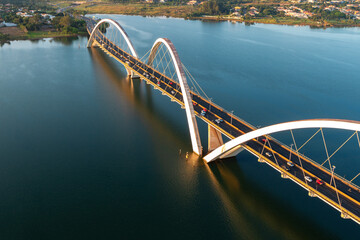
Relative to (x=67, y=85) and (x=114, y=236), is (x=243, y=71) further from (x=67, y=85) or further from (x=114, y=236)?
(x=114, y=236)

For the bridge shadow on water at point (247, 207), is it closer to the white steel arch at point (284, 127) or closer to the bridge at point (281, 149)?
the bridge at point (281, 149)

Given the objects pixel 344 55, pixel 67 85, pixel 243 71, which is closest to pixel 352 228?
pixel 243 71

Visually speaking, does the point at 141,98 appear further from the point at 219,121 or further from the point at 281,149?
the point at 281,149

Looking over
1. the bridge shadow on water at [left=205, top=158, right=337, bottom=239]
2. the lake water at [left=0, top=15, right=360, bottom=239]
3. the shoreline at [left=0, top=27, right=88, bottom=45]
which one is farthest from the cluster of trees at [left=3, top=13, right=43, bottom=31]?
the bridge shadow on water at [left=205, top=158, right=337, bottom=239]

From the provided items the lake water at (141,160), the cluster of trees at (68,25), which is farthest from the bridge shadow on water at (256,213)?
the cluster of trees at (68,25)

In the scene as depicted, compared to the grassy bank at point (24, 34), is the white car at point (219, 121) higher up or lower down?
lower down

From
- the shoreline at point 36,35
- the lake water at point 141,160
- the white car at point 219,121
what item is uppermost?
the shoreline at point 36,35

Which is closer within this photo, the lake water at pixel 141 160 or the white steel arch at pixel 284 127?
the white steel arch at pixel 284 127
